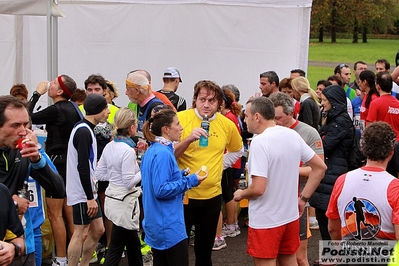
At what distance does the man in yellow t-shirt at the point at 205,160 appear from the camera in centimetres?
498

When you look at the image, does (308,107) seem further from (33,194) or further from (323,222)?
(33,194)

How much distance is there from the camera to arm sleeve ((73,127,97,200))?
5156 mm

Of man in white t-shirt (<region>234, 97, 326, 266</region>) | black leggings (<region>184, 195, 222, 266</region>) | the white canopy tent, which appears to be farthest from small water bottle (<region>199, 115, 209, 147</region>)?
the white canopy tent

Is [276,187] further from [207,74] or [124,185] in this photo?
[207,74]

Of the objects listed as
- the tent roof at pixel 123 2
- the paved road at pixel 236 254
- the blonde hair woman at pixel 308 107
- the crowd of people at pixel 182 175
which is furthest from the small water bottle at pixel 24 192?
the blonde hair woman at pixel 308 107

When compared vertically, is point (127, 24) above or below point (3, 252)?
above

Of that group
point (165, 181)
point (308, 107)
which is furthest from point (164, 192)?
point (308, 107)

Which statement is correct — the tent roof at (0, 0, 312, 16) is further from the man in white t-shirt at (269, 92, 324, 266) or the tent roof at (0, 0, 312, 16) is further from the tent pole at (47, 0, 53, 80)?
the man in white t-shirt at (269, 92, 324, 266)

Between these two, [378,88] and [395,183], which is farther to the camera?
[378,88]

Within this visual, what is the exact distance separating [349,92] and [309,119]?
11.3 feet

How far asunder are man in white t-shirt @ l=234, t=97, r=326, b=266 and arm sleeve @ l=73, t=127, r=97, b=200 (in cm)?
155

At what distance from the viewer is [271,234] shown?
14.1ft

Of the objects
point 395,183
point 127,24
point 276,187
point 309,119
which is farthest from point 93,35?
point 395,183

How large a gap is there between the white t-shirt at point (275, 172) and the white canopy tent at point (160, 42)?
17.7 feet
